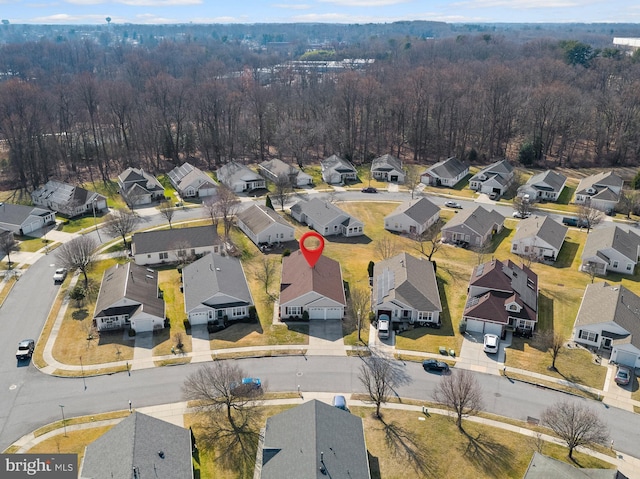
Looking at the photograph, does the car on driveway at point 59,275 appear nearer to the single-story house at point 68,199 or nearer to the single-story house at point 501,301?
the single-story house at point 68,199

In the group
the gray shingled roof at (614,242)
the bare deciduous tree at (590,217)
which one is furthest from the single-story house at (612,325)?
the bare deciduous tree at (590,217)

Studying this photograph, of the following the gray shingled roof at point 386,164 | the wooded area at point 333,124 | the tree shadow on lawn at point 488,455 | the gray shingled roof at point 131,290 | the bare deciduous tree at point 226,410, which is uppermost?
the wooded area at point 333,124

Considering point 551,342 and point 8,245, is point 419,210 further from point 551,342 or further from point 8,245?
point 8,245

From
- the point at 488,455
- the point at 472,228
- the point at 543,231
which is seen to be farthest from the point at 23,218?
the point at 543,231

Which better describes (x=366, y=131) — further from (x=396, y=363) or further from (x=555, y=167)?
(x=396, y=363)

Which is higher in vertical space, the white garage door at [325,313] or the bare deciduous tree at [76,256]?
the bare deciduous tree at [76,256]

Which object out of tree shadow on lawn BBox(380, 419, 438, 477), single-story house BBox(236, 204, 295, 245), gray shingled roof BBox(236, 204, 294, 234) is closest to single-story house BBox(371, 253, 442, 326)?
tree shadow on lawn BBox(380, 419, 438, 477)
